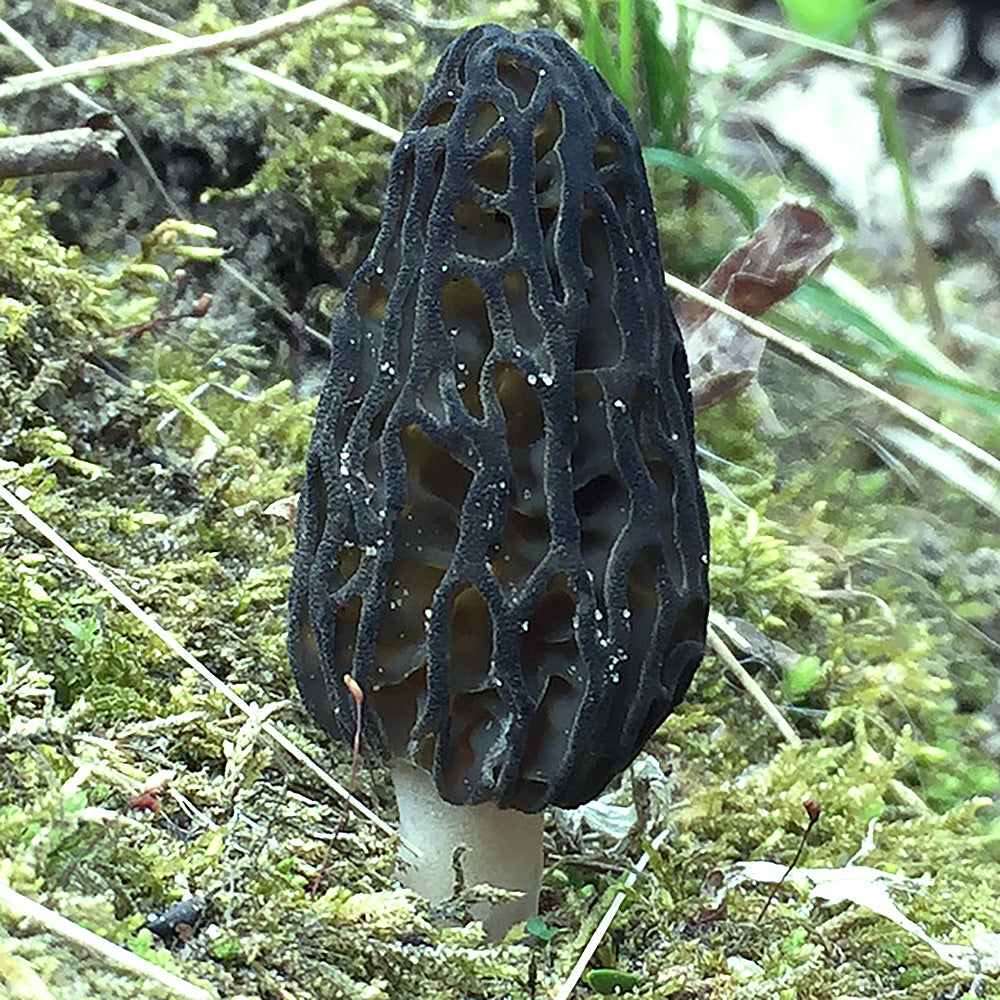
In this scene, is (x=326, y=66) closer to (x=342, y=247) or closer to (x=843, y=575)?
(x=342, y=247)

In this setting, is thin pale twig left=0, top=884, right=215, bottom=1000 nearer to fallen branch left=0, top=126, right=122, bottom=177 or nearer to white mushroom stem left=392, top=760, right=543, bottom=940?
white mushroom stem left=392, top=760, right=543, bottom=940

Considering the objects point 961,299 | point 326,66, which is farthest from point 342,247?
point 961,299

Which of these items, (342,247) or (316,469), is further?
(342,247)

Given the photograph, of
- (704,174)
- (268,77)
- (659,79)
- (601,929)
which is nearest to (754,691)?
(601,929)

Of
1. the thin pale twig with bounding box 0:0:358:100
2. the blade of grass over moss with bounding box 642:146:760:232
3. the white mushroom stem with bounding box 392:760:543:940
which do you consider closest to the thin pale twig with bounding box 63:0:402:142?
the thin pale twig with bounding box 0:0:358:100

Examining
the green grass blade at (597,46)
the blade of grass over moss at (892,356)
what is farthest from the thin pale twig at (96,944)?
the green grass blade at (597,46)
